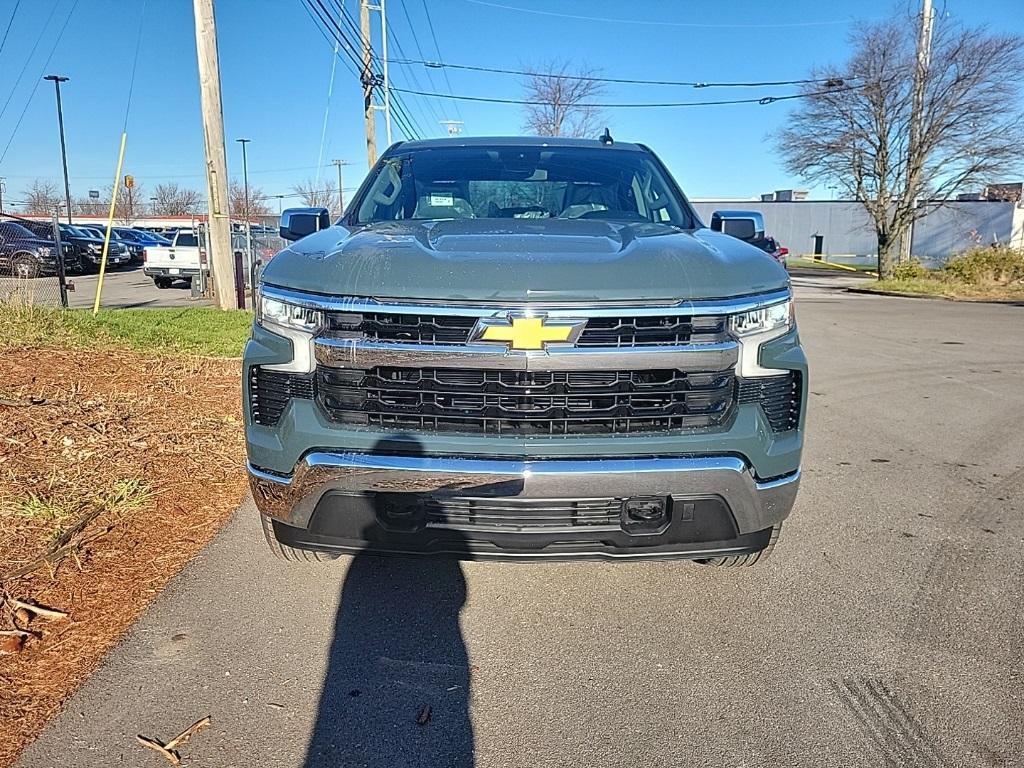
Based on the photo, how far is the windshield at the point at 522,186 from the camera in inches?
160

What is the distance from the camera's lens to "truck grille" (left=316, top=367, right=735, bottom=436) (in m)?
2.55

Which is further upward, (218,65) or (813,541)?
(218,65)

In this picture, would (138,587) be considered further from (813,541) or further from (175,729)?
(813,541)

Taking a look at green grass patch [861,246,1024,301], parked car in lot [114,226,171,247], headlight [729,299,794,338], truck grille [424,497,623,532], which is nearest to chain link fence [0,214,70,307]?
truck grille [424,497,623,532]

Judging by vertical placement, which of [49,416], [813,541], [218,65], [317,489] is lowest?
[813,541]

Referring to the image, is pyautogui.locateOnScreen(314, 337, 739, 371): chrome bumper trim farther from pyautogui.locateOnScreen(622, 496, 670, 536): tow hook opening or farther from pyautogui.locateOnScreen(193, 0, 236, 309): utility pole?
pyautogui.locateOnScreen(193, 0, 236, 309): utility pole

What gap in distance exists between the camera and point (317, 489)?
260 centimetres

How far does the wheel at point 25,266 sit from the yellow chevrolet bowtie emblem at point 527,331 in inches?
431

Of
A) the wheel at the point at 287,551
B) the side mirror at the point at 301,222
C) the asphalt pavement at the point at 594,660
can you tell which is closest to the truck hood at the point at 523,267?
the wheel at the point at 287,551

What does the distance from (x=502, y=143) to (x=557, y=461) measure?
270 cm

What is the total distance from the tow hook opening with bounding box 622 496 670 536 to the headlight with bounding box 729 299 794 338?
62 cm

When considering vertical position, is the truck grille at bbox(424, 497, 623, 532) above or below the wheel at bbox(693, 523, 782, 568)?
above

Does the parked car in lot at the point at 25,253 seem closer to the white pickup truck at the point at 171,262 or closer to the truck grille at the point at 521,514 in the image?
the white pickup truck at the point at 171,262

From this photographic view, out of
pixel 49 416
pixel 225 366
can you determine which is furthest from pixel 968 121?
pixel 49 416
